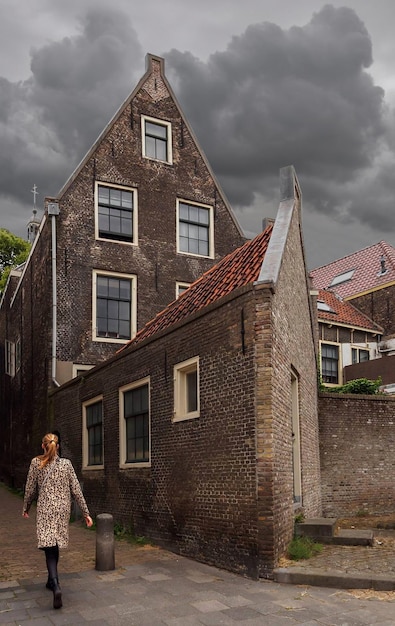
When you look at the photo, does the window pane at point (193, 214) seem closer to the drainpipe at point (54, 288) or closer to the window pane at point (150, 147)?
the window pane at point (150, 147)

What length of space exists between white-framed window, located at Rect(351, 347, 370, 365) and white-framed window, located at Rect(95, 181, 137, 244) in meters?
13.9

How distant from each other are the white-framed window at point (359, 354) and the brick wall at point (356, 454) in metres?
14.3

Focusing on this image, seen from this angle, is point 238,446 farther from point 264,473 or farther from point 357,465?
point 357,465

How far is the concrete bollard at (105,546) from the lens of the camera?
27.8 feet

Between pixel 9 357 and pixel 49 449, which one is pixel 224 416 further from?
pixel 9 357

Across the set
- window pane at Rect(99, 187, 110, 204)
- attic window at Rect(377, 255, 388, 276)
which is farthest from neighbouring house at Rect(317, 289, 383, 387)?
window pane at Rect(99, 187, 110, 204)

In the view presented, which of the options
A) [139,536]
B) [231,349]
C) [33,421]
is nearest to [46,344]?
[33,421]

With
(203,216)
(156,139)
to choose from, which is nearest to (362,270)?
(203,216)

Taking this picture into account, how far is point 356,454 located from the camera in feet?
47.5

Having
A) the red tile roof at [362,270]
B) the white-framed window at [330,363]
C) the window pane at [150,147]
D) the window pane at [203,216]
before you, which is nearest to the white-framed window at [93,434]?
the window pane at [203,216]

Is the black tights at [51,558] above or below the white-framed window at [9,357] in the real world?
below

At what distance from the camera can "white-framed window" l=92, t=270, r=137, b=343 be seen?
18953mm

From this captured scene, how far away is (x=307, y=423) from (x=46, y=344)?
9253mm

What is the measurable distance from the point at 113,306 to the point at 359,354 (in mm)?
14764
